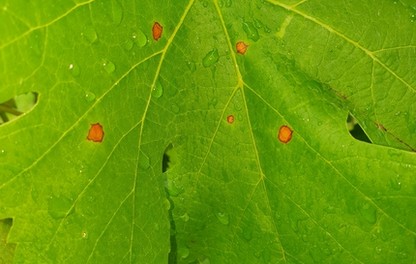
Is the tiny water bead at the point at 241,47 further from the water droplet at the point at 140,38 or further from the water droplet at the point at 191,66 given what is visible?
the water droplet at the point at 140,38

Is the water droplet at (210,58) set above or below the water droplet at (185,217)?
above

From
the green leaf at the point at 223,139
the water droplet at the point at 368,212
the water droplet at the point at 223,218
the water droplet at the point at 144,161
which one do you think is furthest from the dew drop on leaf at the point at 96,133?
the water droplet at the point at 368,212

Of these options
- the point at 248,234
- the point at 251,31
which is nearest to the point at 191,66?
the point at 251,31

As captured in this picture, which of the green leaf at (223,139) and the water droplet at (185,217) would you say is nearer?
the green leaf at (223,139)

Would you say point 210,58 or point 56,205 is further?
point 210,58

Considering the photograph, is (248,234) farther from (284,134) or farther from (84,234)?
(84,234)

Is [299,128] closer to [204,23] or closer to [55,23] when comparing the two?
[204,23]

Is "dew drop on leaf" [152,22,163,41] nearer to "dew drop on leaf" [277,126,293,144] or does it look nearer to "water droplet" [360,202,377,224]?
"dew drop on leaf" [277,126,293,144]
